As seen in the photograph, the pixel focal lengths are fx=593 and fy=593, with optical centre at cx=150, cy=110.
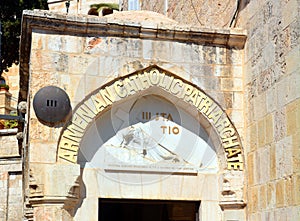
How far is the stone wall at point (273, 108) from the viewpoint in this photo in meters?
5.84

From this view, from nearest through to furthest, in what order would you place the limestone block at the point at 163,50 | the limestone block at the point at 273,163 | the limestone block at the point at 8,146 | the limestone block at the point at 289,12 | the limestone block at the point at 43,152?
the limestone block at the point at 289,12 → the limestone block at the point at 273,163 → the limestone block at the point at 43,152 → the limestone block at the point at 163,50 → the limestone block at the point at 8,146

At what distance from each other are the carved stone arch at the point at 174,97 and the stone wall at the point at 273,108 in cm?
20

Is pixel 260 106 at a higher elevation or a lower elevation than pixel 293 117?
higher

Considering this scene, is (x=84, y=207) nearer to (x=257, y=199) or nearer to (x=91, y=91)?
(x=91, y=91)

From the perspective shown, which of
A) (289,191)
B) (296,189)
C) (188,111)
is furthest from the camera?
(188,111)

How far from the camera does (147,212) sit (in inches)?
465

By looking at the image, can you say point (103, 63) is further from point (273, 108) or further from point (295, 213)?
point (295, 213)

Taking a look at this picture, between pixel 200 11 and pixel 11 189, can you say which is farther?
pixel 11 189

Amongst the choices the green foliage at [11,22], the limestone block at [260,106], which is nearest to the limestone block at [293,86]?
the limestone block at [260,106]

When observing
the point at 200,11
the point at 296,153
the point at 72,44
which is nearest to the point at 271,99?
the point at 296,153

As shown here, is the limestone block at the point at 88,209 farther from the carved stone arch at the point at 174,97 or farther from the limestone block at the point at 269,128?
the limestone block at the point at 269,128

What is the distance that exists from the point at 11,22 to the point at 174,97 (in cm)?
1228

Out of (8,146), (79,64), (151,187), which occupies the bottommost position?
(151,187)

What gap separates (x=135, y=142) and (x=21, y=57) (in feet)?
6.63
